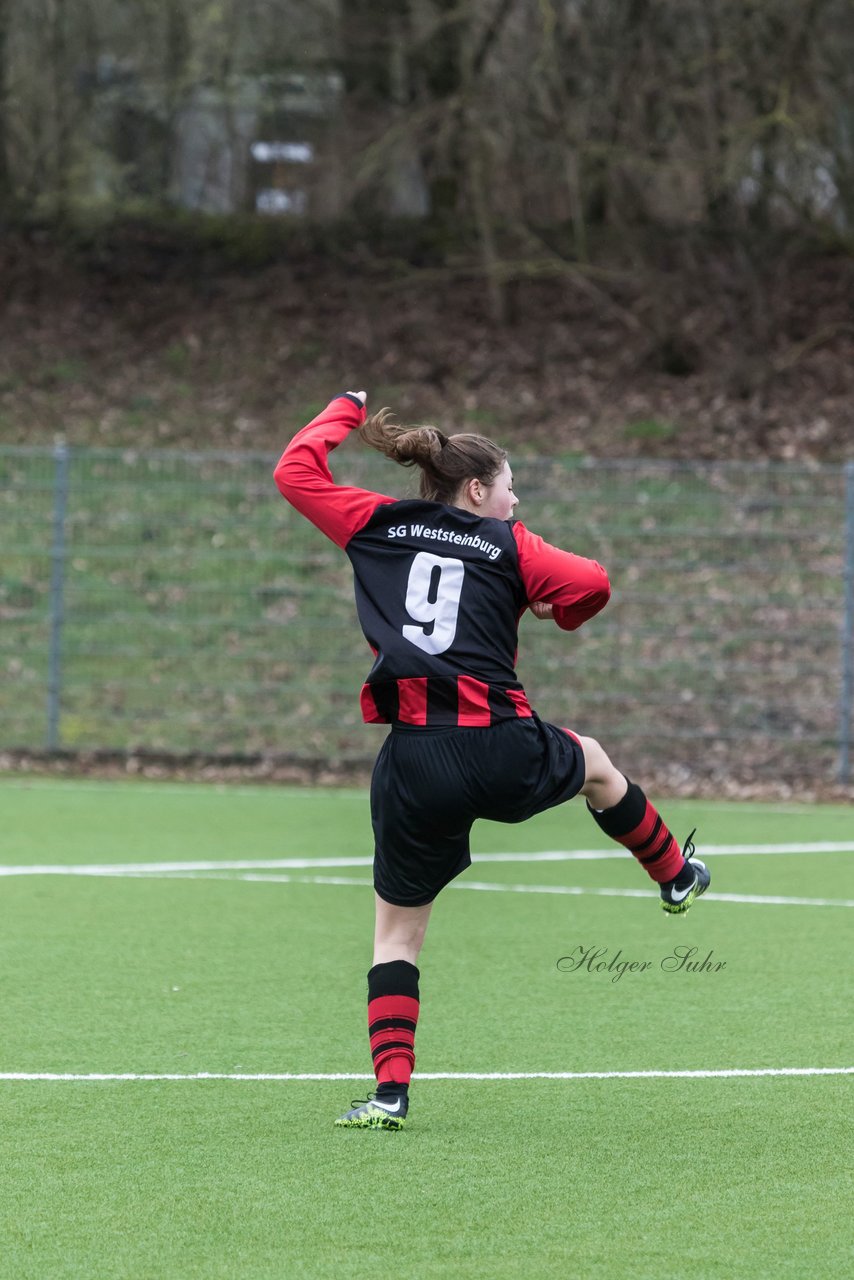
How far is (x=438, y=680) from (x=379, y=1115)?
44.0 inches

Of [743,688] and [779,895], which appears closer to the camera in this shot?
[779,895]

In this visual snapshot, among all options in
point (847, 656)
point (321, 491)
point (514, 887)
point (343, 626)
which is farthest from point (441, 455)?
point (343, 626)

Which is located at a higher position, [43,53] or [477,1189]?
[43,53]

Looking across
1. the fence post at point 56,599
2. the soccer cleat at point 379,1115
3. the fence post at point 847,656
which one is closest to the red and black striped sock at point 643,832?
the soccer cleat at point 379,1115

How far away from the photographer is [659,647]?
13.7 m

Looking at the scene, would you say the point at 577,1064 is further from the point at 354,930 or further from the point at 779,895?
the point at 779,895

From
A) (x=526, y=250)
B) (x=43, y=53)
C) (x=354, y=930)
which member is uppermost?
(x=43, y=53)

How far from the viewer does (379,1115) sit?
4.48 meters

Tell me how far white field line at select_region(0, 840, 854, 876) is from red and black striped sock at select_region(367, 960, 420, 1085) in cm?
423

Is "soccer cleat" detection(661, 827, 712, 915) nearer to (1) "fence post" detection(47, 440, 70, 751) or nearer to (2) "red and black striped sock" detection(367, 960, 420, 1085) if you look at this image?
(2) "red and black striped sock" detection(367, 960, 420, 1085)

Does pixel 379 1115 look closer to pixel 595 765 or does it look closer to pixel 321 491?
pixel 595 765

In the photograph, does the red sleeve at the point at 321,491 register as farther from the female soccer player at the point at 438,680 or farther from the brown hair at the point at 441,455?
the brown hair at the point at 441,455

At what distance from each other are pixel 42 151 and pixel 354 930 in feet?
51.8

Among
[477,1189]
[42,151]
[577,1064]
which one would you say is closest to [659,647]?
[577,1064]
